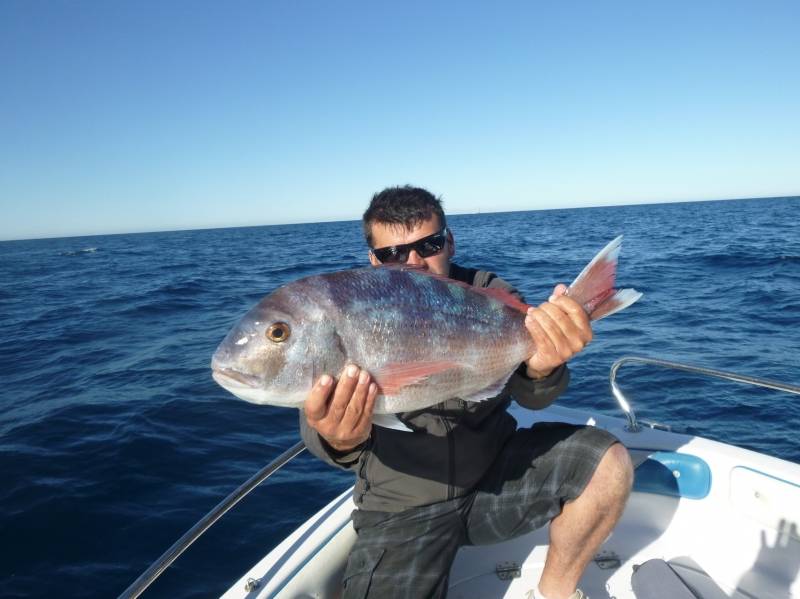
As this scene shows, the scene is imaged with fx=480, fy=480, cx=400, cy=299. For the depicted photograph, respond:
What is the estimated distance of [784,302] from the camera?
1423 centimetres

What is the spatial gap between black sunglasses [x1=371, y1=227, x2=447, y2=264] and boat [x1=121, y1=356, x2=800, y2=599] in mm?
1503

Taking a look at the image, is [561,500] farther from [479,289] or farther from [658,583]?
[479,289]

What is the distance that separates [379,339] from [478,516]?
1.55 metres

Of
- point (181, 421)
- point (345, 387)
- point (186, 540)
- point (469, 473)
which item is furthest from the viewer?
point (181, 421)

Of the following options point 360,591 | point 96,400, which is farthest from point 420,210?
point 96,400

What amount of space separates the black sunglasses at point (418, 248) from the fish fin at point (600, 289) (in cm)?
98

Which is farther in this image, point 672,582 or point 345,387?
point 672,582

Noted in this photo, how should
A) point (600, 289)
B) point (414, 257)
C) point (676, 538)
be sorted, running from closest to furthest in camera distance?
point (600, 289) < point (414, 257) < point (676, 538)

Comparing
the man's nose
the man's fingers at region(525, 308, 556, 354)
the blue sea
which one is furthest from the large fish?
the blue sea

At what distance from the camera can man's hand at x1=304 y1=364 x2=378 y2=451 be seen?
7.38 feet

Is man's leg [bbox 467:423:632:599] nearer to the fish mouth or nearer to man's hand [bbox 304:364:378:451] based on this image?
man's hand [bbox 304:364:378:451]

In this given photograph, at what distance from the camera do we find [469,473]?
2998mm

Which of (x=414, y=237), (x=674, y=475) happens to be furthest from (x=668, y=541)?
(x=414, y=237)

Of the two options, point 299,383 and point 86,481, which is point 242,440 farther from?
point 299,383
